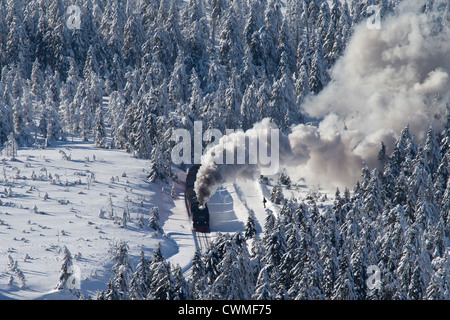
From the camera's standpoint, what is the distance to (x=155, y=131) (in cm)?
9194

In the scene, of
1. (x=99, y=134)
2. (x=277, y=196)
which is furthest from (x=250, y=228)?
(x=99, y=134)

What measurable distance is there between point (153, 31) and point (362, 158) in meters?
47.4

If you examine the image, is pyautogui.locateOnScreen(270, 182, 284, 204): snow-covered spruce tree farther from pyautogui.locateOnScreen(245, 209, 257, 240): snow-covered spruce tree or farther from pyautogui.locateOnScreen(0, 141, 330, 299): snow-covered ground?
pyautogui.locateOnScreen(245, 209, 257, 240): snow-covered spruce tree

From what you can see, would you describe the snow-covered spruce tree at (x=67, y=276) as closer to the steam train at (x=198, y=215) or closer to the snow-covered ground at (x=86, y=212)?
the snow-covered ground at (x=86, y=212)

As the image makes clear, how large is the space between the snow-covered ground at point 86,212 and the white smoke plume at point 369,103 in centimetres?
465

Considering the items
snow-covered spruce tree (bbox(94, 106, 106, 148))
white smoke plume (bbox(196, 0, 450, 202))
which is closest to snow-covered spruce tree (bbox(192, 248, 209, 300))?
white smoke plume (bbox(196, 0, 450, 202))

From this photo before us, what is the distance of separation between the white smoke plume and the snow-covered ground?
4.65 metres

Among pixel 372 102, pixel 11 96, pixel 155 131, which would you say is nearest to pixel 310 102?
pixel 372 102

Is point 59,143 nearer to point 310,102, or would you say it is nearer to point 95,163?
point 95,163

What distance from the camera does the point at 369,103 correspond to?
106500mm

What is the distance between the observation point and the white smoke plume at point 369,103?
3403 inches

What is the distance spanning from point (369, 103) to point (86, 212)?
175 ft

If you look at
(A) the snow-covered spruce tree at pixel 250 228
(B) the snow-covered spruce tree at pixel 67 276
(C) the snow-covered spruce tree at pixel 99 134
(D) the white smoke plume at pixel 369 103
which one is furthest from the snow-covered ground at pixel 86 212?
(D) the white smoke plume at pixel 369 103

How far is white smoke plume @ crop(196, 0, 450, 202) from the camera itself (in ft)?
284
